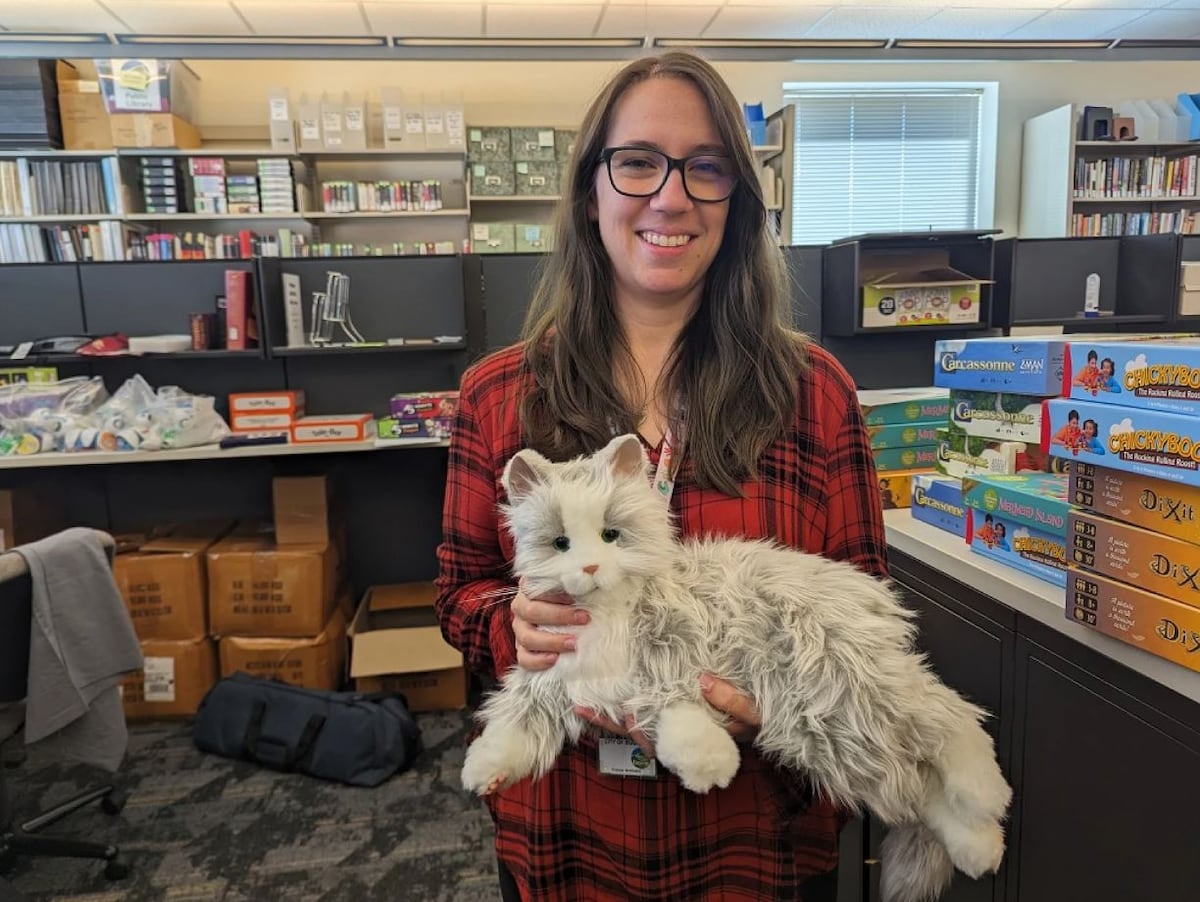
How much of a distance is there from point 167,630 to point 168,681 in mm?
194

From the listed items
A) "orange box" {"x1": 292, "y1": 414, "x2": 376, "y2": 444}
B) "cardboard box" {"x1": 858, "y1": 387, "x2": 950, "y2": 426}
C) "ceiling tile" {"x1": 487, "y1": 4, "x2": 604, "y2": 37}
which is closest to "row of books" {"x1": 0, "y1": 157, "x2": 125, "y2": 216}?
"ceiling tile" {"x1": 487, "y1": 4, "x2": 604, "y2": 37}

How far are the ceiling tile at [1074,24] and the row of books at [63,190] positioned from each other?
6.57 m

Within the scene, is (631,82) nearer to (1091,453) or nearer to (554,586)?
(554,586)

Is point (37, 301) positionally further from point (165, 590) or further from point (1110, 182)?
point (1110, 182)

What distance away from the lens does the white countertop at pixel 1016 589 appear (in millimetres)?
918

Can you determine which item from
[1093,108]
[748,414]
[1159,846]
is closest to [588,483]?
[748,414]

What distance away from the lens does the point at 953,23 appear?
5.41 metres

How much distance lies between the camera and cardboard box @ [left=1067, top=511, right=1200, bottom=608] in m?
0.86

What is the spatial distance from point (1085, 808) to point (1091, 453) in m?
0.53

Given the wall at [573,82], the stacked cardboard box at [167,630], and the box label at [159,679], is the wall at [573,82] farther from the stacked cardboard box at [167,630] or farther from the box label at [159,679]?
the box label at [159,679]

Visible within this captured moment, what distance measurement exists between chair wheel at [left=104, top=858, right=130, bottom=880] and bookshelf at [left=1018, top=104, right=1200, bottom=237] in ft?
22.5

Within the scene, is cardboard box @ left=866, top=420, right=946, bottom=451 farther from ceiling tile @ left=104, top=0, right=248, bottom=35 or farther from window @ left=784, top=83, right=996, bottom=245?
ceiling tile @ left=104, top=0, right=248, bottom=35

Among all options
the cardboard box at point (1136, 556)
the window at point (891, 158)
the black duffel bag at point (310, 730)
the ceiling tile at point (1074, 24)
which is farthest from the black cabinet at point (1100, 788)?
the ceiling tile at point (1074, 24)

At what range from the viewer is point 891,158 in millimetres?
6527
